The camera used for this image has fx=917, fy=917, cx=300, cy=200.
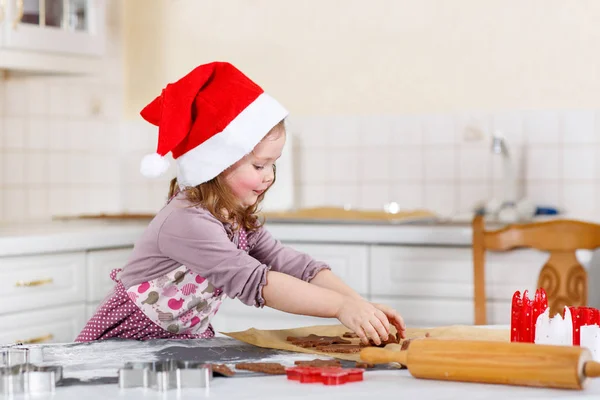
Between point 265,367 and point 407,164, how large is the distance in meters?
2.27

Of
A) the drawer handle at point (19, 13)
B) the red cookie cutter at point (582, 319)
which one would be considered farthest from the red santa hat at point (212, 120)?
the drawer handle at point (19, 13)

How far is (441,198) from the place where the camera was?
333 cm

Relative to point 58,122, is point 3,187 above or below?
below

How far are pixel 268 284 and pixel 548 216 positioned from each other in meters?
1.83

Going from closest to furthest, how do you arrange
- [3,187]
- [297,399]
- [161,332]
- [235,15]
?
[297,399], [161,332], [3,187], [235,15]

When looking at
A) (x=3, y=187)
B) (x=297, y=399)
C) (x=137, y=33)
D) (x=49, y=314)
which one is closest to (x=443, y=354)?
(x=297, y=399)

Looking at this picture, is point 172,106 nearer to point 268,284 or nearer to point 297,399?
point 268,284

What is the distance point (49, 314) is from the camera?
8.70 ft

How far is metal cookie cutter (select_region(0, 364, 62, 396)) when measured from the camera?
1039 mm

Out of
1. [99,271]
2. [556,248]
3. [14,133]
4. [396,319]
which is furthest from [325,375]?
[14,133]

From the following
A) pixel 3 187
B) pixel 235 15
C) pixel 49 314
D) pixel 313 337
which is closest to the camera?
pixel 313 337

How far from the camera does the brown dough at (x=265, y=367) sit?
1159 millimetres

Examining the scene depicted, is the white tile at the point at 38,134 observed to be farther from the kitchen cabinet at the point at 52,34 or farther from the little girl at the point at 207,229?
the little girl at the point at 207,229

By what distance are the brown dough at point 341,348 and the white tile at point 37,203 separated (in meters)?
2.32
